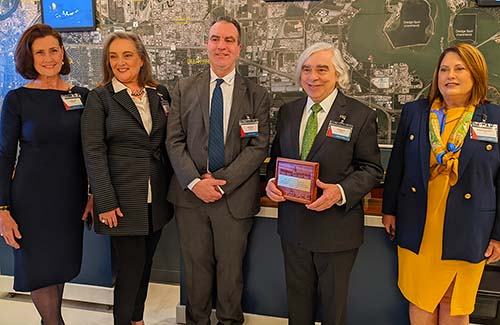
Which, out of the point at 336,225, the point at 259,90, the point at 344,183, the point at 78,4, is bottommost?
the point at 336,225

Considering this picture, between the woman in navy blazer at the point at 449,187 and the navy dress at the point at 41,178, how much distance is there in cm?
157

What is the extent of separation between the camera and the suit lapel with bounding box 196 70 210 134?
82.1 inches

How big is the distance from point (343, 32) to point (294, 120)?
1155mm

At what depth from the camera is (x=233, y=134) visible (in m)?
2.08

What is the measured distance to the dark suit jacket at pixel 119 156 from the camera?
2.02 meters

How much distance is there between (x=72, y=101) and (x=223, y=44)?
795 mm

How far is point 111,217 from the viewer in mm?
2049

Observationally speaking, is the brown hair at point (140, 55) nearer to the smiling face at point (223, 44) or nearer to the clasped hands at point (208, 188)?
the smiling face at point (223, 44)

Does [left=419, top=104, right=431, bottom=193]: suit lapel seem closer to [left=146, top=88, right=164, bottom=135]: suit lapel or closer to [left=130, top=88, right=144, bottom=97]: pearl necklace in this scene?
[left=146, top=88, right=164, bottom=135]: suit lapel

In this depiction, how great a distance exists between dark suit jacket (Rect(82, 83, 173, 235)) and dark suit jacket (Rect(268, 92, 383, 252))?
0.71 meters

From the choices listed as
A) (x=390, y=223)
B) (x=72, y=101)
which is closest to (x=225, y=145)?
(x=72, y=101)

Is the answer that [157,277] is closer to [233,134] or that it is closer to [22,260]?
[22,260]

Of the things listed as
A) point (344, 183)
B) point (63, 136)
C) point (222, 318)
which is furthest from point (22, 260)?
point (344, 183)

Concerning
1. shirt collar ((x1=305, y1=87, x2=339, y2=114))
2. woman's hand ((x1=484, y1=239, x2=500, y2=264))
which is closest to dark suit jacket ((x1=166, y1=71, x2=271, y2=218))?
shirt collar ((x1=305, y1=87, x2=339, y2=114))
